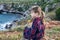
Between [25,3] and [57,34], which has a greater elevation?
[57,34]

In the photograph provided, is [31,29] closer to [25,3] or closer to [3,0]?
[25,3]

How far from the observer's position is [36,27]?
6340 millimetres

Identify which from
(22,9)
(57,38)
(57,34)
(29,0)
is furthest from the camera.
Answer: (29,0)

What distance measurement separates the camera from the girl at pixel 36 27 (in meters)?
6.29

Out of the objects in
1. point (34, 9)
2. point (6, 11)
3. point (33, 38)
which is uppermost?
point (34, 9)

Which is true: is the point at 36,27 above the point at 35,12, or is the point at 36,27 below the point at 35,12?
below

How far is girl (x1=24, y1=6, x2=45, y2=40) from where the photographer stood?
20.6ft

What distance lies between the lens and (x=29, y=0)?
8444 cm

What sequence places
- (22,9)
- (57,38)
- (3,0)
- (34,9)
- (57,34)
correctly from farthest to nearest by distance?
1. (3,0)
2. (22,9)
3. (57,34)
4. (57,38)
5. (34,9)

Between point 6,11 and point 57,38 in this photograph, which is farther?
point 6,11

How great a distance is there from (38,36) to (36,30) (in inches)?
5.6

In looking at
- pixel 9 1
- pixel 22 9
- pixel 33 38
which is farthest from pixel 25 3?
pixel 33 38

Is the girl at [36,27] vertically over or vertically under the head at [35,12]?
under

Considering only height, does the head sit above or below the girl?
above
